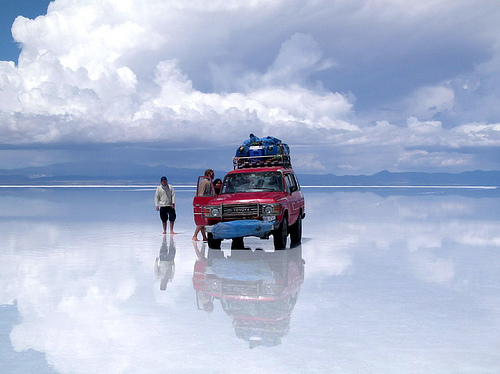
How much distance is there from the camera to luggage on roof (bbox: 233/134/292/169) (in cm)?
1964

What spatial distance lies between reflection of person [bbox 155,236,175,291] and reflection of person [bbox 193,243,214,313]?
48cm

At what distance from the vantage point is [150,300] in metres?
8.93

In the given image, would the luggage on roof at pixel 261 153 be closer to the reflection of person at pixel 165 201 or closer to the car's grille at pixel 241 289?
the reflection of person at pixel 165 201

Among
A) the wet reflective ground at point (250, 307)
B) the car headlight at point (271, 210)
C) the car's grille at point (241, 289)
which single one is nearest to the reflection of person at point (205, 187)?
the wet reflective ground at point (250, 307)

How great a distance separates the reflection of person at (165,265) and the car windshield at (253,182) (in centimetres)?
232

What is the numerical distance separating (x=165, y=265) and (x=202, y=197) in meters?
4.45

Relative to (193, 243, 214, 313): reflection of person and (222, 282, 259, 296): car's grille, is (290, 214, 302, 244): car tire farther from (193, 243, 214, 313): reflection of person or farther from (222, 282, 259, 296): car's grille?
(222, 282, 259, 296): car's grille

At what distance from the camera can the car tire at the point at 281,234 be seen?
606 inches

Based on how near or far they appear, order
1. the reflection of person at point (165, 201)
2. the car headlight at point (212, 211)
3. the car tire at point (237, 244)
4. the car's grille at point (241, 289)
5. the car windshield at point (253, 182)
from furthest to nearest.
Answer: the reflection of person at point (165, 201) < the car windshield at point (253, 182) < the car tire at point (237, 244) < the car headlight at point (212, 211) < the car's grille at point (241, 289)

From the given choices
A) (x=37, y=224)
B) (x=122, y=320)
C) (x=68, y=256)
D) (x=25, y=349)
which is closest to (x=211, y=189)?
(x=68, y=256)

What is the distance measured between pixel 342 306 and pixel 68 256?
7.67m

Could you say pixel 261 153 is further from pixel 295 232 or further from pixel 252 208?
pixel 252 208

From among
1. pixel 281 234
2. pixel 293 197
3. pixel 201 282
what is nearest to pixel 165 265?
pixel 201 282

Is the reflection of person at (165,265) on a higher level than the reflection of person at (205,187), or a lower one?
lower
